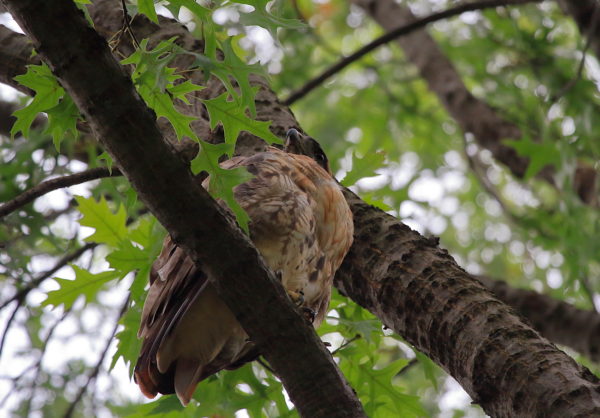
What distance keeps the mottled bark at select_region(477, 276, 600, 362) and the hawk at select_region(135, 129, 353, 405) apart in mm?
2183

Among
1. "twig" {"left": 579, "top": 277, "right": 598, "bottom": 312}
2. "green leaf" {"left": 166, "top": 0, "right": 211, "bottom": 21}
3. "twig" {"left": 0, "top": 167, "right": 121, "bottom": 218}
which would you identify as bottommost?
"twig" {"left": 579, "top": 277, "right": 598, "bottom": 312}

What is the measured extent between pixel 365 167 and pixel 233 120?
3.77ft

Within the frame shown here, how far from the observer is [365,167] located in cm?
369

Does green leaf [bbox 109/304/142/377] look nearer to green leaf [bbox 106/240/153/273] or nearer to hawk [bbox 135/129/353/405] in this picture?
green leaf [bbox 106/240/153/273]

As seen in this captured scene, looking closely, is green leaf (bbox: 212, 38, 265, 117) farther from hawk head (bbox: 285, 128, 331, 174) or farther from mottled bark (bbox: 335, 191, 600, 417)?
hawk head (bbox: 285, 128, 331, 174)

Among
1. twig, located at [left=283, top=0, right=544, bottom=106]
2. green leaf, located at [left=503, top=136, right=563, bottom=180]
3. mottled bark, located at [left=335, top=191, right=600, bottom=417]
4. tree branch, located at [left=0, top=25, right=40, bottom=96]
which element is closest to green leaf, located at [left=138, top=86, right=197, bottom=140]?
mottled bark, located at [left=335, top=191, right=600, bottom=417]

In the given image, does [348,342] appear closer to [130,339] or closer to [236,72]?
[130,339]

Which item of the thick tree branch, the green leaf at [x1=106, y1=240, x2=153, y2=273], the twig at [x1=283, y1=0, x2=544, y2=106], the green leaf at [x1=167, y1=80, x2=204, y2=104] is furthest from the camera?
the twig at [x1=283, y1=0, x2=544, y2=106]

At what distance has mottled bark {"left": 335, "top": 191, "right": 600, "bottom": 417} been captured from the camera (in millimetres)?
2275

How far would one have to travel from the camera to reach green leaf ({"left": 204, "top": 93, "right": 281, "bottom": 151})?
8.76ft

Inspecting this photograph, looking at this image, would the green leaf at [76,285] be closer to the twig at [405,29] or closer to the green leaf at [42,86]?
the green leaf at [42,86]

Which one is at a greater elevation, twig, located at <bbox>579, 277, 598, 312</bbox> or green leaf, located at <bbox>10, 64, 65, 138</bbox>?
green leaf, located at <bbox>10, 64, 65, 138</bbox>

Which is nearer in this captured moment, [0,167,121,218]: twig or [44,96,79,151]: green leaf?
[44,96,79,151]: green leaf

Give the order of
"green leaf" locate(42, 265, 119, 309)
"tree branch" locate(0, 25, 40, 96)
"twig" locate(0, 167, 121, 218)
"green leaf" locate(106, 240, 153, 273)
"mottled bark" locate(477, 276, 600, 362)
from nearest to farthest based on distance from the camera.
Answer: "twig" locate(0, 167, 121, 218) < "green leaf" locate(106, 240, 153, 273) < "green leaf" locate(42, 265, 119, 309) < "tree branch" locate(0, 25, 40, 96) < "mottled bark" locate(477, 276, 600, 362)
